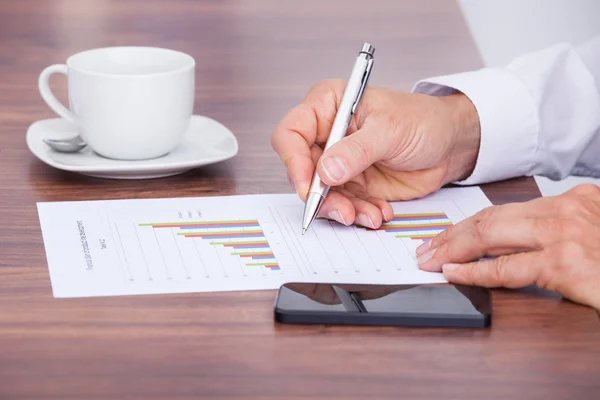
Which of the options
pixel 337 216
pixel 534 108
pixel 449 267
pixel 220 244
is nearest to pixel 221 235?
pixel 220 244

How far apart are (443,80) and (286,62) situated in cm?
36

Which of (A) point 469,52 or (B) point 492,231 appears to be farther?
(A) point 469,52

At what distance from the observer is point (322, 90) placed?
1044 millimetres

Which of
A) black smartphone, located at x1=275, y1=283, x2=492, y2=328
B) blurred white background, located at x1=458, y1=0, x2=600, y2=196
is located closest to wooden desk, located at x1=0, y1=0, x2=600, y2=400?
black smartphone, located at x1=275, y1=283, x2=492, y2=328

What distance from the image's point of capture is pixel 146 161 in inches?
41.0

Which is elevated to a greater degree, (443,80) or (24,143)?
(443,80)

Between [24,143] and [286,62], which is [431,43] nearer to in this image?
[286,62]

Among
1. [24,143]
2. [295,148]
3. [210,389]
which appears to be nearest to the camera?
[210,389]

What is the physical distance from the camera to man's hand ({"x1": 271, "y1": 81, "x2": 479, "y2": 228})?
0.93m

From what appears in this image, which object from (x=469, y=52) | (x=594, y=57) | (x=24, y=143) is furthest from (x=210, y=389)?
(x=469, y=52)

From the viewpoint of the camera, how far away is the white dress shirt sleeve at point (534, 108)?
1.09 meters

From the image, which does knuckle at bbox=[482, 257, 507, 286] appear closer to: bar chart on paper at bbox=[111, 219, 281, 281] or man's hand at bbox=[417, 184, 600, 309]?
man's hand at bbox=[417, 184, 600, 309]

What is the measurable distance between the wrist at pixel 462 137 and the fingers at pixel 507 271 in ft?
0.90

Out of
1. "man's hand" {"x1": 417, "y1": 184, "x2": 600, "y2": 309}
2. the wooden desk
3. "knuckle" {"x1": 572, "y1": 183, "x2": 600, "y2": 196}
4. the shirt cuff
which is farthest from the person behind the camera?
the shirt cuff
